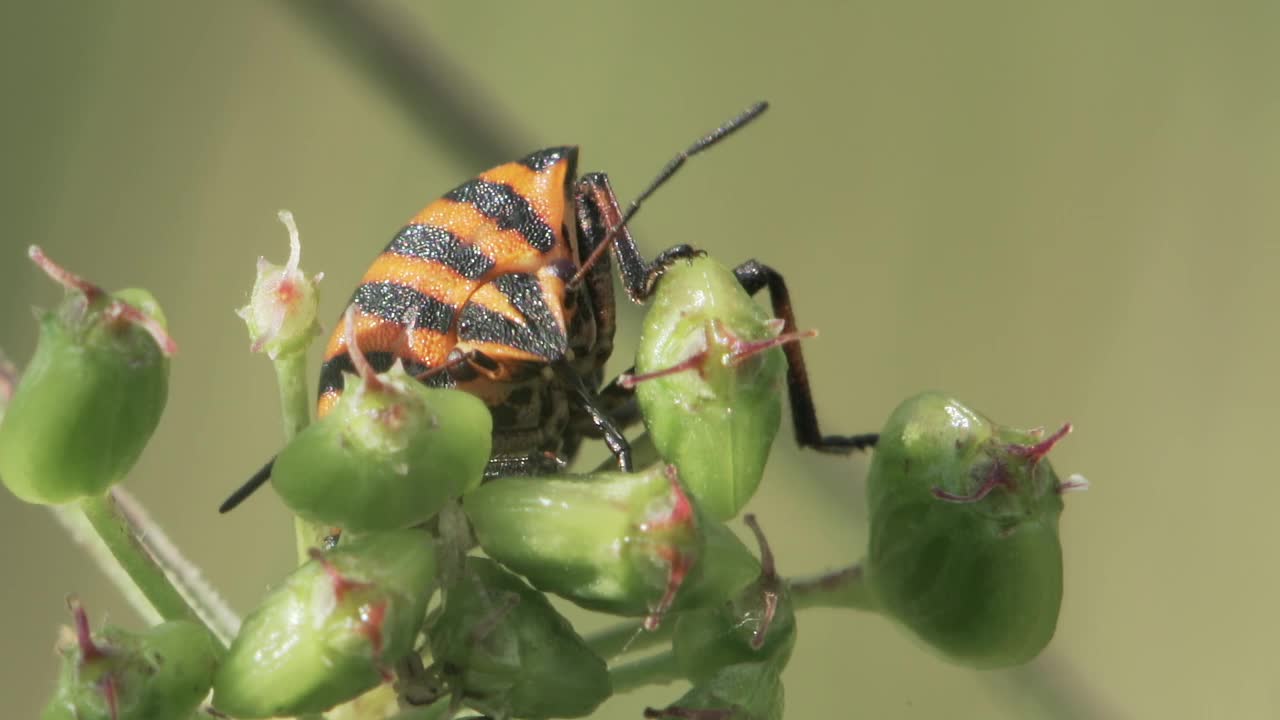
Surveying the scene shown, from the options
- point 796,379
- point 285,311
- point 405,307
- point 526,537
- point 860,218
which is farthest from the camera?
point 860,218

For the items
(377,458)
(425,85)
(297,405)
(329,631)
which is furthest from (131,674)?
(425,85)

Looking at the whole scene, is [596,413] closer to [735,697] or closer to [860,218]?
[735,697]

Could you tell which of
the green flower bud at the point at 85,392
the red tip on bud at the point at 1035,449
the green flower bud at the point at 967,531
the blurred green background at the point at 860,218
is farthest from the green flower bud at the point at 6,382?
the blurred green background at the point at 860,218

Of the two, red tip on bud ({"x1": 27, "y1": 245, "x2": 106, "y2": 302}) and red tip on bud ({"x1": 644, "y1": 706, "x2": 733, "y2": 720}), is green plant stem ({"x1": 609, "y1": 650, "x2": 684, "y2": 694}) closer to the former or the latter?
red tip on bud ({"x1": 644, "y1": 706, "x2": 733, "y2": 720})

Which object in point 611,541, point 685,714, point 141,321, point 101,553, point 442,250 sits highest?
point 141,321

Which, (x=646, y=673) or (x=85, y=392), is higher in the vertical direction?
(x=85, y=392)

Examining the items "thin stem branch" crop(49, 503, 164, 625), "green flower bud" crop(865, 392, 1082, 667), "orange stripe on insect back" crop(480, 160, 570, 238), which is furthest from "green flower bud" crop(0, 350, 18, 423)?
"green flower bud" crop(865, 392, 1082, 667)

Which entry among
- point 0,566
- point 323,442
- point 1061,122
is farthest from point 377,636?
point 1061,122

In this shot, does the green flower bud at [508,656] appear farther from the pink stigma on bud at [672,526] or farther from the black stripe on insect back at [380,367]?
the black stripe on insect back at [380,367]
